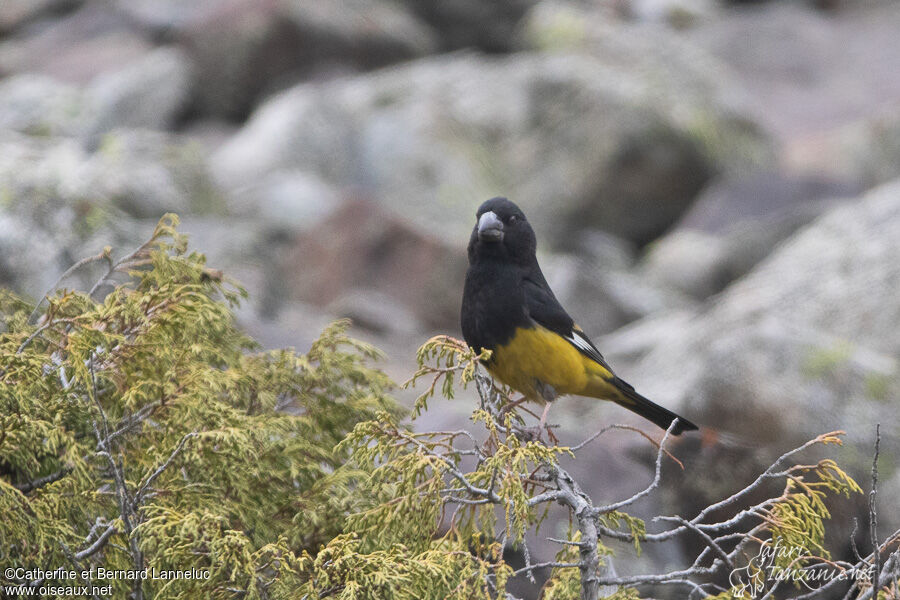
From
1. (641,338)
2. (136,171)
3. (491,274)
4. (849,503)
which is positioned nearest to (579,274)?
(641,338)

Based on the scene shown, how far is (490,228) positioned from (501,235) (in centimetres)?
7

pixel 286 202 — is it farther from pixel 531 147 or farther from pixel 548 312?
pixel 548 312

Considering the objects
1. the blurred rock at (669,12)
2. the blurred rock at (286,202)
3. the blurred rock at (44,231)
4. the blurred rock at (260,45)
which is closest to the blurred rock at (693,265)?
the blurred rock at (286,202)

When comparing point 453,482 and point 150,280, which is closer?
point 453,482

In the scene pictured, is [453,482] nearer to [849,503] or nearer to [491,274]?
[491,274]

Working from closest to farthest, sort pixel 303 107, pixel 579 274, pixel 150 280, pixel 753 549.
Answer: pixel 150 280 < pixel 753 549 < pixel 579 274 < pixel 303 107

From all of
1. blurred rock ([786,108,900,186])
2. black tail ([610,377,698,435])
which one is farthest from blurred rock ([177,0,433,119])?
black tail ([610,377,698,435])

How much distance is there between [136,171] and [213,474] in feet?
30.6

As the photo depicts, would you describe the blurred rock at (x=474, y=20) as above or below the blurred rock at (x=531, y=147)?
above

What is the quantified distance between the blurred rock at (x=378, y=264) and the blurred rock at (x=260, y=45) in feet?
24.5

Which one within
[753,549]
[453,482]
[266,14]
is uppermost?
[266,14]

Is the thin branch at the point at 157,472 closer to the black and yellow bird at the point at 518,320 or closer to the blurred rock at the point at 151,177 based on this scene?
the black and yellow bird at the point at 518,320

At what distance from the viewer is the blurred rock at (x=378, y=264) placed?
1386cm

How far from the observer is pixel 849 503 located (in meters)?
6.10
